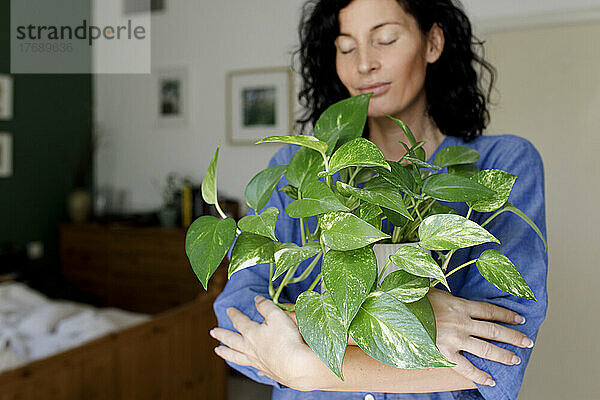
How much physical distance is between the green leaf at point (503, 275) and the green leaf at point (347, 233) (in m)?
0.16

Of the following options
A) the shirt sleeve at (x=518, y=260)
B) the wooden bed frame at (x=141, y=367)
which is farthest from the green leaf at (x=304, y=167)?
the wooden bed frame at (x=141, y=367)

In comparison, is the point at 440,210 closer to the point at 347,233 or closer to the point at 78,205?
the point at 347,233

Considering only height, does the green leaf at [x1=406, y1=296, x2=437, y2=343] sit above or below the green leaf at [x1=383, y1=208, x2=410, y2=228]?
below

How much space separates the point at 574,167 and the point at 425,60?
201 centimetres

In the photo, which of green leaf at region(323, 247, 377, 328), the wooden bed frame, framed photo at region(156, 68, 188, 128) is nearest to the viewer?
green leaf at region(323, 247, 377, 328)

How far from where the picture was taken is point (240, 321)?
0.68 metres

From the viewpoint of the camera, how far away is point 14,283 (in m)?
3.12

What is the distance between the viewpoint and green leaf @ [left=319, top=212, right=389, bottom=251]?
1.57ft

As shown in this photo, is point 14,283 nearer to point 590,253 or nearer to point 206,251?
point 206,251

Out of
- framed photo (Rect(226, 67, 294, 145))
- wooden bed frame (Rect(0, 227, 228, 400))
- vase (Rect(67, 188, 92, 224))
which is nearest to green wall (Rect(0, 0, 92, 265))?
vase (Rect(67, 188, 92, 224))

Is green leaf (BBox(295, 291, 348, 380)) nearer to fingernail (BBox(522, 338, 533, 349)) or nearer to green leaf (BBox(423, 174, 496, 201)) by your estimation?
green leaf (BBox(423, 174, 496, 201))

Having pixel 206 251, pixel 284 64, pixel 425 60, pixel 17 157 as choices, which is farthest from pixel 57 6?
pixel 206 251

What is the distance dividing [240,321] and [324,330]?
23 centimetres

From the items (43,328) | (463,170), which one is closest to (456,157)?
(463,170)
